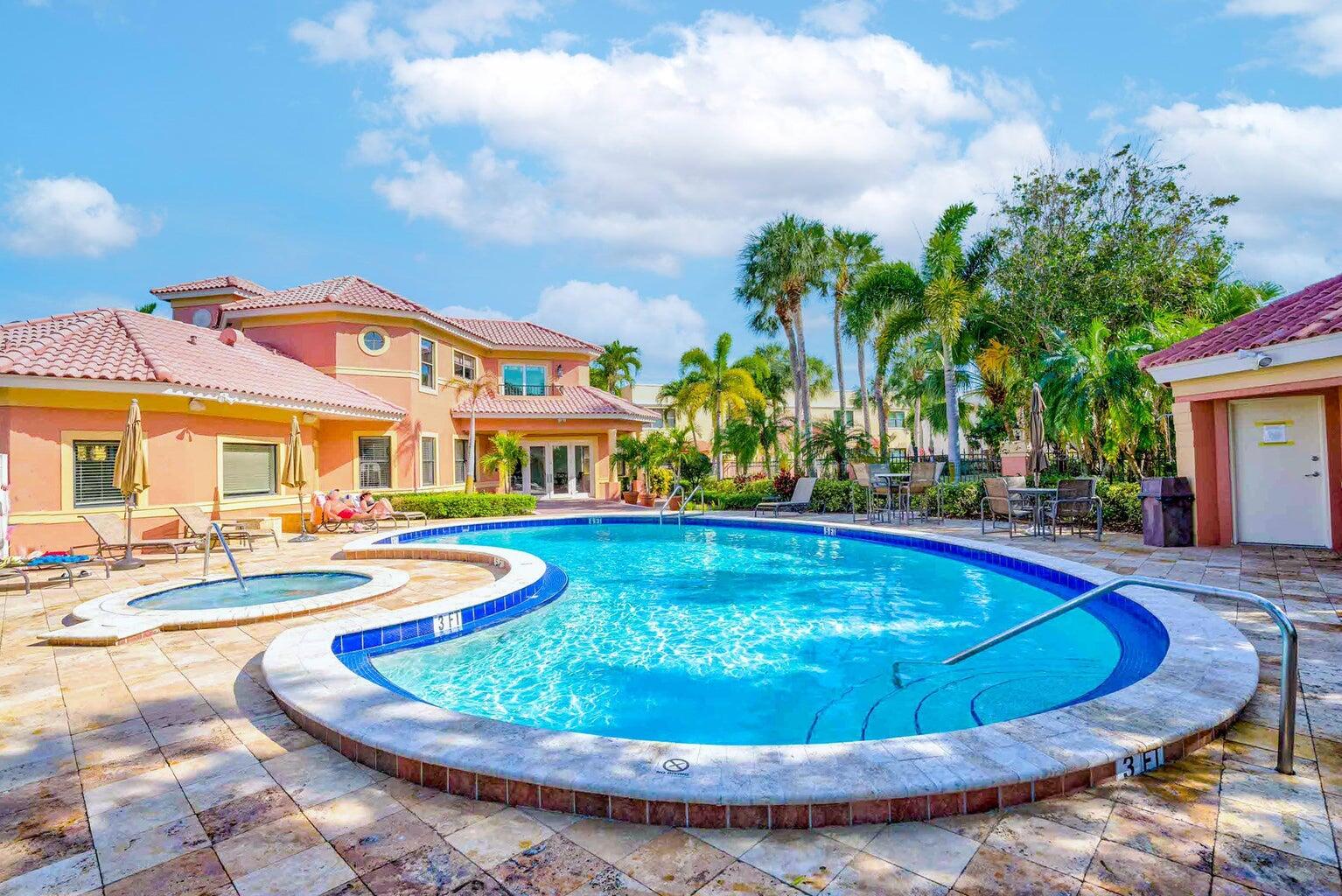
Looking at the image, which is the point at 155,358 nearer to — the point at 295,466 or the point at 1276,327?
the point at 295,466

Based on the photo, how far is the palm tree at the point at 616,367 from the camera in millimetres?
44406

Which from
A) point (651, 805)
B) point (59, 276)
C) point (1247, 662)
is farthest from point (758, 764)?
Result: point (59, 276)

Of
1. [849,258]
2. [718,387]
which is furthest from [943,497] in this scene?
[849,258]

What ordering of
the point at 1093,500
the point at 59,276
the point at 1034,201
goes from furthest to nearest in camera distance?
the point at 59,276 < the point at 1034,201 < the point at 1093,500

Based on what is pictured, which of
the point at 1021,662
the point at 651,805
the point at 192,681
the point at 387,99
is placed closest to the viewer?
the point at 651,805

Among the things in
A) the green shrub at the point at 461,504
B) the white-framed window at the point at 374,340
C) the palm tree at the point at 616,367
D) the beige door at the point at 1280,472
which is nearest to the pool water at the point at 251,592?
the green shrub at the point at 461,504

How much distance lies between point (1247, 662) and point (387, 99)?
1548 centimetres

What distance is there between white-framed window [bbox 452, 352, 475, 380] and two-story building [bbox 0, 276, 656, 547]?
0.22 feet

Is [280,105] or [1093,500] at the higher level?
[280,105]

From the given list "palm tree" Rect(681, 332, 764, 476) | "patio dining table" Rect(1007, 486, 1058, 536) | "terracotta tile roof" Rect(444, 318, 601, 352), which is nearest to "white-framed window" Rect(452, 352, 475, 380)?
"terracotta tile roof" Rect(444, 318, 601, 352)

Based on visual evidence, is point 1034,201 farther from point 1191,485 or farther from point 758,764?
point 758,764

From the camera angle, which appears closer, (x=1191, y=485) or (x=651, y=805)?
(x=651, y=805)

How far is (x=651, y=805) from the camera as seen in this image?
2.88 metres

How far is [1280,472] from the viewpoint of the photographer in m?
10.1
